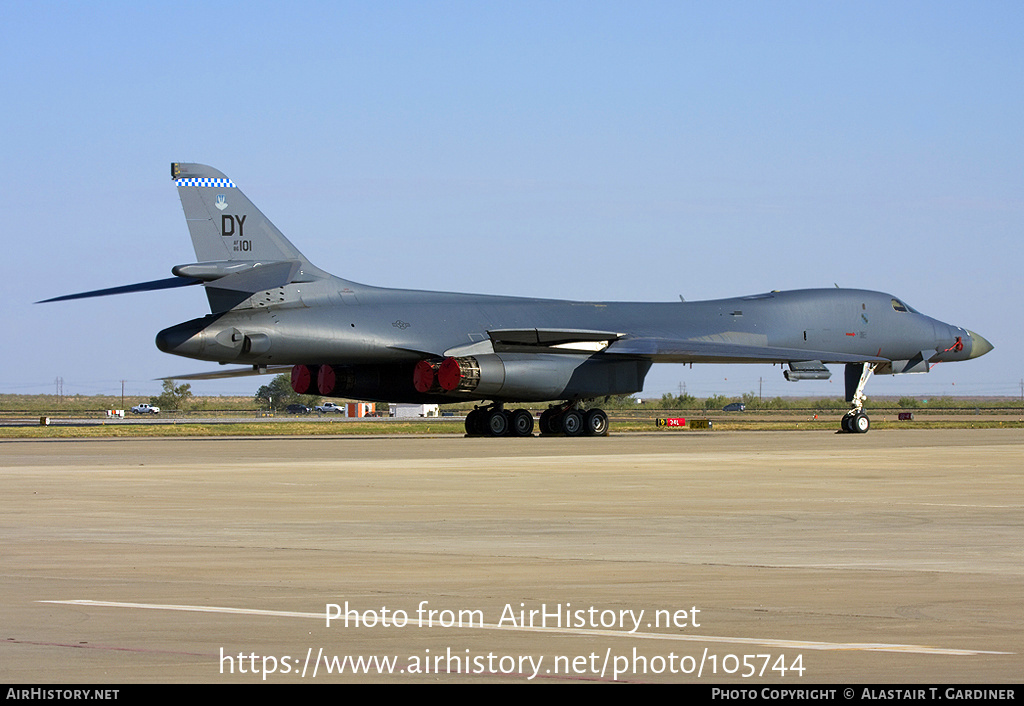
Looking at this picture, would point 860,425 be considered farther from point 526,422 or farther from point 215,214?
point 215,214

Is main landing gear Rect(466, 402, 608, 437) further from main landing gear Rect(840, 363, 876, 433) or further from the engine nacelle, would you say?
main landing gear Rect(840, 363, 876, 433)

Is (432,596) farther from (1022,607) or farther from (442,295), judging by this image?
(442,295)

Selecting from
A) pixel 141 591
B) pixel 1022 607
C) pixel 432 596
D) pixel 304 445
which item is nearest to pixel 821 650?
pixel 1022 607

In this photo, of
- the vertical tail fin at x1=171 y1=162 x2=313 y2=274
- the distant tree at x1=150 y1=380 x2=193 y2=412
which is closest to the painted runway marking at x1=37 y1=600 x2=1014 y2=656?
the vertical tail fin at x1=171 y1=162 x2=313 y2=274

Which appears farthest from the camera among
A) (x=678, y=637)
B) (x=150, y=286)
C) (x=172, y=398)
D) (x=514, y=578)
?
(x=172, y=398)

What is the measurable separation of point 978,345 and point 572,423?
47.9 ft

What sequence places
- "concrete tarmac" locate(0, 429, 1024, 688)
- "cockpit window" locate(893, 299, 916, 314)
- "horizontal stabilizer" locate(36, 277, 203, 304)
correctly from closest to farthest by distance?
"concrete tarmac" locate(0, 429, 1024, 688) < "horizontal stabilizer" locate(36, 277, 203, 304) < "cockpit window" locate(893, 299, 916, 314)

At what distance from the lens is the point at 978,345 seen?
41.6 metres

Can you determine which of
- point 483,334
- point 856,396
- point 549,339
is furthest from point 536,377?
point 856,396

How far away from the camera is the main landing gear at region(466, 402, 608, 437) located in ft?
116

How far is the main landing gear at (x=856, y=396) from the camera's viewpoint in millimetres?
36500

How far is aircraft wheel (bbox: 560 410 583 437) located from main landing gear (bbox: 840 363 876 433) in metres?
7.48

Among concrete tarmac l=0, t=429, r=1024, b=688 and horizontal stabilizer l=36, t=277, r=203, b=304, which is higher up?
horizontal stabilizer l=36, t=277, r=203, b=304

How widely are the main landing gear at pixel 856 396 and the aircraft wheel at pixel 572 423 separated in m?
7.48
